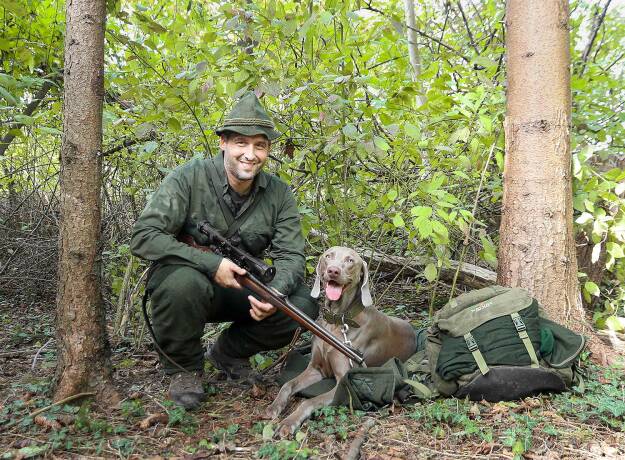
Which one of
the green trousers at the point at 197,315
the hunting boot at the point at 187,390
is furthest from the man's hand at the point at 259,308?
the hunting boot at the point at 187,390

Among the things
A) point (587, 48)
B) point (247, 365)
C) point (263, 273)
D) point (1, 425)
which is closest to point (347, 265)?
point (263, 273)

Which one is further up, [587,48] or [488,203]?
[587,48]

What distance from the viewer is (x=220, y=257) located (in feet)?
10.2

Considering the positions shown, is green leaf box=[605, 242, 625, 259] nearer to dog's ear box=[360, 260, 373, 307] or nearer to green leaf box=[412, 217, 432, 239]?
green leaf box=[412, 217, 432, 239]

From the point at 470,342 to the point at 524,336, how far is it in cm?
31

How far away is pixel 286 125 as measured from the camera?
428 centimetres

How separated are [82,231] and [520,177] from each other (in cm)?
284

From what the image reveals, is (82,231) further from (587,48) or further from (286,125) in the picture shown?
(587,48)

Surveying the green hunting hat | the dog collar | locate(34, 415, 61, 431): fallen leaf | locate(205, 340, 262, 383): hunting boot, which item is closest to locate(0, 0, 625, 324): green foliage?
the green hunting hat

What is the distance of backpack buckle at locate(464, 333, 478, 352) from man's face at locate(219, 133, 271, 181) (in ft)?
5.60

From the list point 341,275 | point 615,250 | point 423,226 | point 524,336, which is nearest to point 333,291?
point 341,275

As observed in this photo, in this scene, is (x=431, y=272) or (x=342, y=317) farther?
→ (x=431, y=272)

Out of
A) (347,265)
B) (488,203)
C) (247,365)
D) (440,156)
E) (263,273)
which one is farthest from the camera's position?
(488,203)

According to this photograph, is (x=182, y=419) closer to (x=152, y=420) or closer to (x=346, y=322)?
(x=152, y=420)
